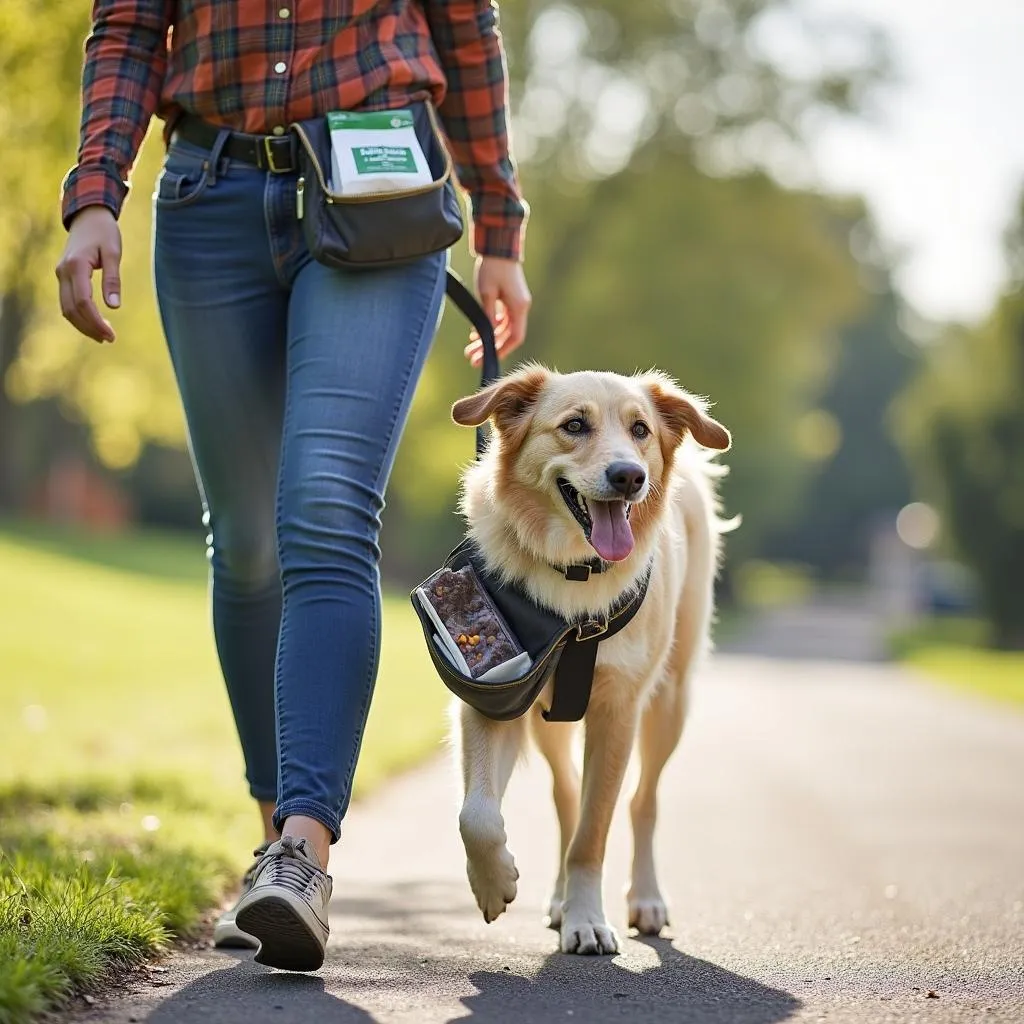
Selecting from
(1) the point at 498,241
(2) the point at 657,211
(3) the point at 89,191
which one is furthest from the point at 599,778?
(2) the point at 657,211

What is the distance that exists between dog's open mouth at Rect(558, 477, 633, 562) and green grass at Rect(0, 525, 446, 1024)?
4.47 ft

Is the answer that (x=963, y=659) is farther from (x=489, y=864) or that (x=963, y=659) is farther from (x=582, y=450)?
(x=489, y=864)

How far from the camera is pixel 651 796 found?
447cm

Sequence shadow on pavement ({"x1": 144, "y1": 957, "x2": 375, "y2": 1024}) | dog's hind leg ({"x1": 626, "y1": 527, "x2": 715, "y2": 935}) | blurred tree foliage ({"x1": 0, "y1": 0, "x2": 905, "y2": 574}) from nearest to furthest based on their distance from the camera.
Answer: shadow on pavement ({"x1": 144, "y1": 957, "x2": 375, "y2": 1024})
dog's hind leg ({"x1": 626, "y1": 527, "x2": 715, "y2": 935})
blurred tree foliage ({"x1": 0, "y1": 0, "x2": 905, "y2": 574})

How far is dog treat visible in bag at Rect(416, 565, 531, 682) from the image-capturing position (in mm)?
3545

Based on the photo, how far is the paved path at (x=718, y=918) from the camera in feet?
9.59

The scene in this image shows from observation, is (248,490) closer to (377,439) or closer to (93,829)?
(377,439)

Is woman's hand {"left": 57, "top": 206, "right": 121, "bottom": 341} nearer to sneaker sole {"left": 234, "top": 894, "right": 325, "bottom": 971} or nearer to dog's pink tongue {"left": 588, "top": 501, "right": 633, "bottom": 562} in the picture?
dog's pink tongue {"left": 588, "top": 501, "right": 633, "bottom": 562}

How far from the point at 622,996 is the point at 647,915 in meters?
1.07

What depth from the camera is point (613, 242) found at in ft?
102

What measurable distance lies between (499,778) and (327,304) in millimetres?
1196

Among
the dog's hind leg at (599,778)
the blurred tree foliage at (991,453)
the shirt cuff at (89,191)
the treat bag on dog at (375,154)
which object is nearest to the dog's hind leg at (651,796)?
the dog's hind leg at (599,778)

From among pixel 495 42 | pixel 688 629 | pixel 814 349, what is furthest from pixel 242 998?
pixel 814 349

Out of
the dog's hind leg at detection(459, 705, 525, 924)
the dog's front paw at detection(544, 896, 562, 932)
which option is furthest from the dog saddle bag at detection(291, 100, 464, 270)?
the dog's front paw at detection(544, 896, 562, 932)
